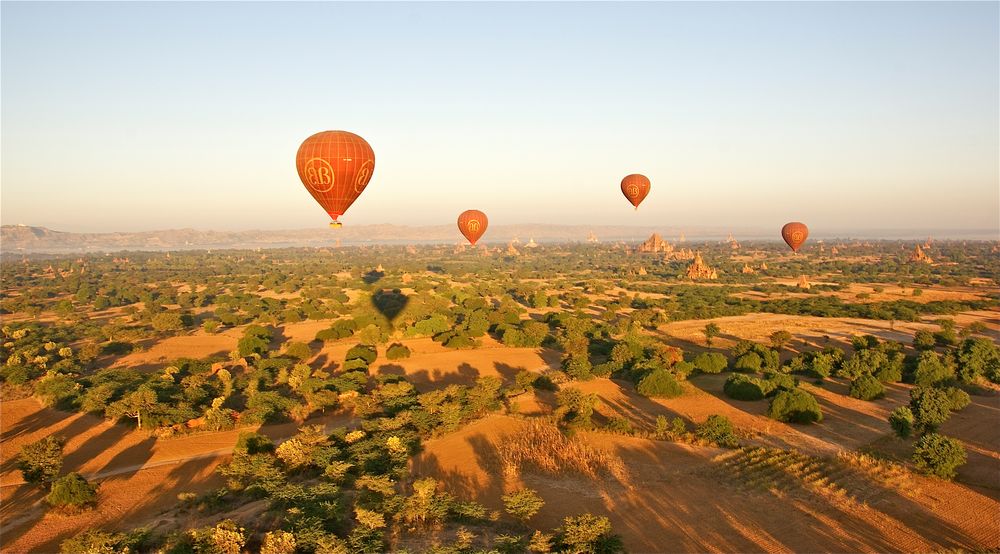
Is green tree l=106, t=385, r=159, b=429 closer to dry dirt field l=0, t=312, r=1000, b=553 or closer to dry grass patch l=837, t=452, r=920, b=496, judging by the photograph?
dry dirt field l=0, t=312, r=1000, b=553

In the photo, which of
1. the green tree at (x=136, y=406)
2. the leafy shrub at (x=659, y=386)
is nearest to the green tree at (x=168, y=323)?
the green tree at (x=136, y=406)

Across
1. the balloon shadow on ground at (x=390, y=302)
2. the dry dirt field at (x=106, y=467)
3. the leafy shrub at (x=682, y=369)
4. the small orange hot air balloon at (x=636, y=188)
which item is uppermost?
the small orange hot air balloon at (x=636, y=188)

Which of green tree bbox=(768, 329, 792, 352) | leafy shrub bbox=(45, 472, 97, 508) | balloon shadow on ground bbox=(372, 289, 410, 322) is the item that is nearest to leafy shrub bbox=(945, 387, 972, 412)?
green tree bbox=(768, 329, 792, 352)

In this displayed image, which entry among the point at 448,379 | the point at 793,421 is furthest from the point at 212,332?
the point at 793,421

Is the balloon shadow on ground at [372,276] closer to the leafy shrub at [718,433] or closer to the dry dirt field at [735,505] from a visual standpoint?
the leafy shrub at [718,433]

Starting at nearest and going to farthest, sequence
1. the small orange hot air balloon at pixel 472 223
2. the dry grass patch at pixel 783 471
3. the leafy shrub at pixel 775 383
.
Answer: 1. the dry grass patch at pixel 783 471
2. the leafy shrub at pixel 775 383
3. the small orange hot air balloon at pixel 472 223

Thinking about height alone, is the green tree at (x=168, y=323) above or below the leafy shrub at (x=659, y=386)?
above

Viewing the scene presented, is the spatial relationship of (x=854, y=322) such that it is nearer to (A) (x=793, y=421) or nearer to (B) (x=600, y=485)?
(A) (x=793, y=421)
